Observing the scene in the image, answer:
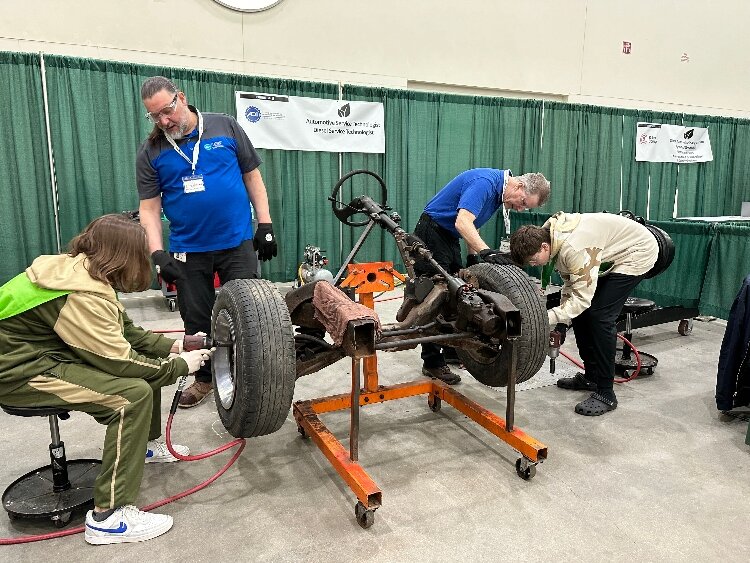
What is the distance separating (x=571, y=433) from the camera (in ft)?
9.02

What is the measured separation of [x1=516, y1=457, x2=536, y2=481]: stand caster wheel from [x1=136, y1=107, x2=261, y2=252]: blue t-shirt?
1785 millimetres

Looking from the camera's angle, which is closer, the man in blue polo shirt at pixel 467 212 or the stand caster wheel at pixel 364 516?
the stand caster wheel at pixel 364 516

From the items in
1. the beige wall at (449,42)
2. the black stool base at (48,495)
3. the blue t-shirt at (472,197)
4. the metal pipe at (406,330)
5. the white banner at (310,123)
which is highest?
the beige wall at (449,42)

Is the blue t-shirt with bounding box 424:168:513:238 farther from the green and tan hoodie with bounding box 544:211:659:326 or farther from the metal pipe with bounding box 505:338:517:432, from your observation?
the metal pipe with bounding box 505:338:517:432

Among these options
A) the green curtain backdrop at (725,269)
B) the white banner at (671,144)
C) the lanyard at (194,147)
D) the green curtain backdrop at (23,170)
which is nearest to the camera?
the lanyard at (194,147)

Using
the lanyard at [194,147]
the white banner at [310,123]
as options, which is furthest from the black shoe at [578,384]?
the white banner at [310,123]

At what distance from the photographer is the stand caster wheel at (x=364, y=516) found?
6.36 feet

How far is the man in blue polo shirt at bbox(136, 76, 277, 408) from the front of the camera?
8.75ft

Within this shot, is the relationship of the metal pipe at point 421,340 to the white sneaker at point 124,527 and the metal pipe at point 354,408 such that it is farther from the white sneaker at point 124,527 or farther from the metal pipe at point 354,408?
the white sneaker at point 124,527

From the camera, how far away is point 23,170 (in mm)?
5145

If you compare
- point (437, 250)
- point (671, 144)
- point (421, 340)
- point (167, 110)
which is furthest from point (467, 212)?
point (671, 144)

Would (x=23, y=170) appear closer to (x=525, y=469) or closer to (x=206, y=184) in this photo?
(x=206, y=184)

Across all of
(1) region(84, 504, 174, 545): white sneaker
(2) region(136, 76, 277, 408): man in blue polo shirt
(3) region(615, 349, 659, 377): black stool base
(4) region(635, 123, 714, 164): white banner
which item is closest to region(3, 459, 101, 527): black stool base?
(1) region(84, 504, 174, 545): white sneaker

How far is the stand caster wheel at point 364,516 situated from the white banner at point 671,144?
803 cm
